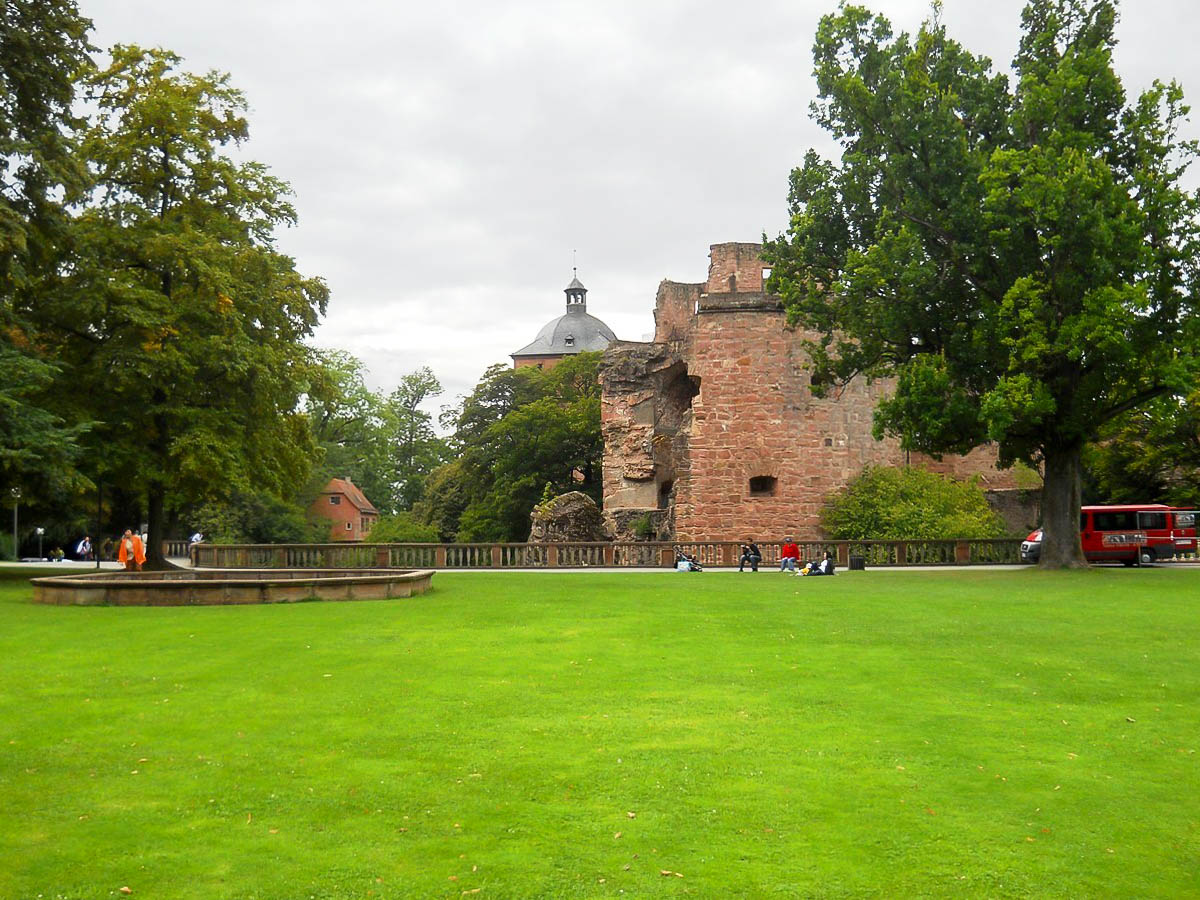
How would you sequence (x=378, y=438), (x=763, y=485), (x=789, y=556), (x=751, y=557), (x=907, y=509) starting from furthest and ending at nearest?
1. (x=378, y=438)
2. (x=763, y=485)
3. (x=907, y=509)
4. (x=751, y=557)
5. (x=789, y=556)

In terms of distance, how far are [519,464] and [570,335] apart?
5741 cm

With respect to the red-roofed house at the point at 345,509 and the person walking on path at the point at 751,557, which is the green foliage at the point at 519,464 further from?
the person walking on path at the point at 751,557

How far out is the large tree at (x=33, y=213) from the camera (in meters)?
21.1

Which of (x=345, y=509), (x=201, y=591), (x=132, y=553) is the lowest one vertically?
(x=201, y=591)

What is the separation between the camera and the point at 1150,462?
123ft

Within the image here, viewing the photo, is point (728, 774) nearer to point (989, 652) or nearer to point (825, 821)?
point (825, 821)

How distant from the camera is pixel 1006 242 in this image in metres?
23.5

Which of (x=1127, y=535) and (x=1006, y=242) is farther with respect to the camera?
(x=1127, y=535)

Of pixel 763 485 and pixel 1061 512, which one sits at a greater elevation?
pixel 763 485

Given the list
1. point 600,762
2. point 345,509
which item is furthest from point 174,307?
point 345,509

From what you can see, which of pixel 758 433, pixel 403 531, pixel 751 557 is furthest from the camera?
pixel 403 531

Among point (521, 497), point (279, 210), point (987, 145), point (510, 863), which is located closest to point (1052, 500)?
point (987, 145)

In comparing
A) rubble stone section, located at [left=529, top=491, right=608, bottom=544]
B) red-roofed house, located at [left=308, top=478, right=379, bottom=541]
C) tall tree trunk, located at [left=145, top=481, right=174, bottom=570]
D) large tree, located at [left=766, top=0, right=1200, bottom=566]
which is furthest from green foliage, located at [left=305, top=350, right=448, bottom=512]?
large tree, located at [left=766, top=0, right=1200, bottom=566]

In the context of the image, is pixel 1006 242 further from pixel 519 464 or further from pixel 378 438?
pixel 378 438
